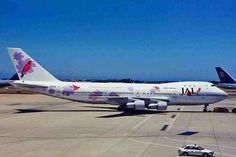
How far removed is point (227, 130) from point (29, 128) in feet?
64.0

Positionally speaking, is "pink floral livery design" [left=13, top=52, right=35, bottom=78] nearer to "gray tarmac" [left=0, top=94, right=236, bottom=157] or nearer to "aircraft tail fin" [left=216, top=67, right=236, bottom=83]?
"gray tarmac" [left=0, top=94, right=236, bottom=157]

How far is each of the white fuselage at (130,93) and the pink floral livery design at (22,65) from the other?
7.75 ft

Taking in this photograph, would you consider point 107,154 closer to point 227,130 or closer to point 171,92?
point 227,130

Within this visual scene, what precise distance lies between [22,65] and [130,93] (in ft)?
55.3

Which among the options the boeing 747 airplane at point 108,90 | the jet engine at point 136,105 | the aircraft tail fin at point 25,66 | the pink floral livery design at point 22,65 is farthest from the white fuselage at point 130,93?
the jet engine at point 136,105

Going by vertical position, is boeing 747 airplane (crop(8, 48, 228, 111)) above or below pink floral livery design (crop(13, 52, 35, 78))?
below

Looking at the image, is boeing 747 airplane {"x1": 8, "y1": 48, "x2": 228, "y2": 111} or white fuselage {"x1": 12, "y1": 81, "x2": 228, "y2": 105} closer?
boeing 747 airplane {"x1": 8, "y1": 48, "x2": 228, "y2": 111}

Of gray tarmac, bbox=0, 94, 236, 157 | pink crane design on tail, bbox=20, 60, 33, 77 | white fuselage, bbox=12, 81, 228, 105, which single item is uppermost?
pink crane design on tail, bbox=20, 60, 33, 77

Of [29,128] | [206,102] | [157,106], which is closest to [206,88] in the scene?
[206,102]

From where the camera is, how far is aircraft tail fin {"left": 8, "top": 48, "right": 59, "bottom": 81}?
5894cm

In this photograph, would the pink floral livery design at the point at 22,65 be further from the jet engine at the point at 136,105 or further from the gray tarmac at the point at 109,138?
the jet engine at the point at 136,105

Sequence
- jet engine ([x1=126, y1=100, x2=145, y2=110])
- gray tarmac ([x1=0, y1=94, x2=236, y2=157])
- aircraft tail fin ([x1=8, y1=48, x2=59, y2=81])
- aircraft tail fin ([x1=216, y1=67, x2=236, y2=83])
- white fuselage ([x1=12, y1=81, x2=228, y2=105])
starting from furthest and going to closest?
aircraft tail fin ([x1=216, y1=67, x2=236, y2=83]), white fuselage ([x1=12, y1=81, x2=228, y2=105]), aircraft tail fin ([x1=8, y1=48, x2=59, y2=81]), jet engine ([x1=126, y1=100, x2=145, y2=110]), gray tarmac ([x1=0, y1=94, x2=236, y2=157])

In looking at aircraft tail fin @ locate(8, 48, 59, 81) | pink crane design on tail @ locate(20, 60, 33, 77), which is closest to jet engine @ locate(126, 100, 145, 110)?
aircraft tail fin @ locate(8, 48, 59, 81)

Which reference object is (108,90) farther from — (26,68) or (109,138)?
(109,138)
